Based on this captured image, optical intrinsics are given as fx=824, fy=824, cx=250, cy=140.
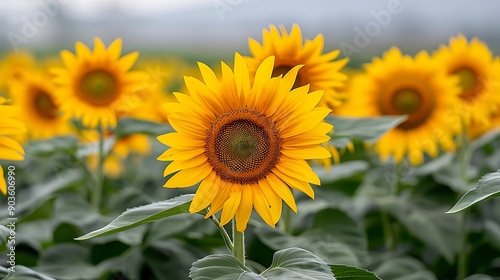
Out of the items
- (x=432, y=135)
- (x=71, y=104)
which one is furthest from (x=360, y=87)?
(x=71, y=104)

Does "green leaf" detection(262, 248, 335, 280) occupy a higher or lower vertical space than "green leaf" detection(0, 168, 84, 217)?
higher

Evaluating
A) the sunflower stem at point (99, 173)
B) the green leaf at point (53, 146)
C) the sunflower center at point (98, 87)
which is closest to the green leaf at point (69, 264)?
the sunflower stem at point (99, 173)

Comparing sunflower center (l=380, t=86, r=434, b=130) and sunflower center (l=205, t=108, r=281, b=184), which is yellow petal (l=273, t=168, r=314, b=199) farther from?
sunflower center (l=380, t=86, r=434, b=130)

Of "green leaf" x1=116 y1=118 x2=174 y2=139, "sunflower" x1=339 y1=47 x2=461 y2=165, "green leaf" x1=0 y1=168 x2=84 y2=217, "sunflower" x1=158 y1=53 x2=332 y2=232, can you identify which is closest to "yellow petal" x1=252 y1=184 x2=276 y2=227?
"sunflower" x1=158 y1=53 x2=332 y2=232

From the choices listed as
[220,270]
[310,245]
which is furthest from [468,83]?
[220,270]

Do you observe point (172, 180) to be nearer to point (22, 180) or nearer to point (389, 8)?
point (389, 8)

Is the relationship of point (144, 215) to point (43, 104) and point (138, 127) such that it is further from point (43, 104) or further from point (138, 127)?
point (43, 104)

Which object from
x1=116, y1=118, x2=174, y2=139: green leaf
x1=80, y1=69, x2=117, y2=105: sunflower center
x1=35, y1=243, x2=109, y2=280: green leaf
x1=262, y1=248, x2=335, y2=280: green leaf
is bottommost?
x1=35, y1=243, x2=109, y2=280: green leaf
